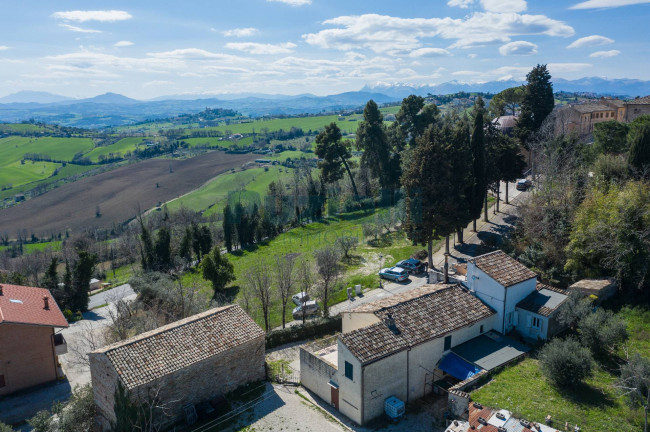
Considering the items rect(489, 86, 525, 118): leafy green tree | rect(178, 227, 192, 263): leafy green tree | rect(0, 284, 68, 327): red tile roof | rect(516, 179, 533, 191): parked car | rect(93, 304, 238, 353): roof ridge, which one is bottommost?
rect(178, 227, 192, 263): leafy green tree

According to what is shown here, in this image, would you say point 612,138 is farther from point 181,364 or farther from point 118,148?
point 118,148

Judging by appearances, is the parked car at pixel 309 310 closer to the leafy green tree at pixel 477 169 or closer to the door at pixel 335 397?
the door at pixel 335 397

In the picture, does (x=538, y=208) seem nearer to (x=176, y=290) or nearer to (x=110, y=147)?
(x=176, y=290)

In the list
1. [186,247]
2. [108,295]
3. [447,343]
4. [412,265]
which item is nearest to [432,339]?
[447,343]

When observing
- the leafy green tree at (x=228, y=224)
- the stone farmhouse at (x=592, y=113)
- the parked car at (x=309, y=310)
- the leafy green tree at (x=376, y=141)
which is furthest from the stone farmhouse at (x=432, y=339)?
the stone farmhouse at (x=592, y=113)

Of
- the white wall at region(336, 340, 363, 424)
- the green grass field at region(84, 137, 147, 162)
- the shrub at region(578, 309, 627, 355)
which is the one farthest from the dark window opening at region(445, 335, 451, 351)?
the green grass field at region(84, 137, 147, 162)

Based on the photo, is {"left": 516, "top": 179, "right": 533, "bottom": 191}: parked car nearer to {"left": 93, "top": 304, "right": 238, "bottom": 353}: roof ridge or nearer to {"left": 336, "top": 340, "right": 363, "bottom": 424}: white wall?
{"left": 336, "top": 340, "right": 363, "bottom": 424}: white wall
